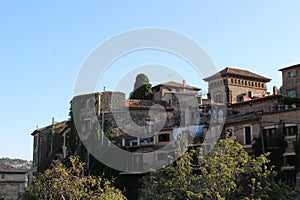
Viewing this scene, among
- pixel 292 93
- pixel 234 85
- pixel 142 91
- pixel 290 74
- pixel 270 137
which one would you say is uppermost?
pixel 290 74

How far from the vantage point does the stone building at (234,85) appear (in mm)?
52938

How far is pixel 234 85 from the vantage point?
2106 inches

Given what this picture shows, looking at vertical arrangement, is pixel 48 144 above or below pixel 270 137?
below

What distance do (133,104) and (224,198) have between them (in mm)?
25111

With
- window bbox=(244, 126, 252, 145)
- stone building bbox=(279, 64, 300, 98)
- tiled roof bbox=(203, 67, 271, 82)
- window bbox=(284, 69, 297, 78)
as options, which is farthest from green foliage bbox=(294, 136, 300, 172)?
tiled roof bbox=(203, 67, 271, 82)

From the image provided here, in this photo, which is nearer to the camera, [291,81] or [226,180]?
[226,180]

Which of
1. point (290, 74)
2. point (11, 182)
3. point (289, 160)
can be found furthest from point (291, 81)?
point (11, 182)

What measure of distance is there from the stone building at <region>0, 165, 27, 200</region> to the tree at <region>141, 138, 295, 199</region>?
29.4 m

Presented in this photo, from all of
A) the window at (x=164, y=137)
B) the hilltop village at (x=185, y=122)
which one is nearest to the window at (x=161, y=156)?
the hilltop village at (x=185, y=122)

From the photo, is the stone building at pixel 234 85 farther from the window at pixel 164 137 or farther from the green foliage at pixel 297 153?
the green foliage at pixel 297 153

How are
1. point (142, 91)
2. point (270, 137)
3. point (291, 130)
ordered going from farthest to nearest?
point (142, 91)
point (270, 137)
point (291, 130)

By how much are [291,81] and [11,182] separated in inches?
1299

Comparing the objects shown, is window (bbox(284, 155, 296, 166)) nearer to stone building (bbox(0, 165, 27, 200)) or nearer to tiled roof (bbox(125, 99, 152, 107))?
tiled roof (bbox(125, 99, 152, 107))

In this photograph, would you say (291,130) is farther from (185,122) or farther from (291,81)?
(291,81)
